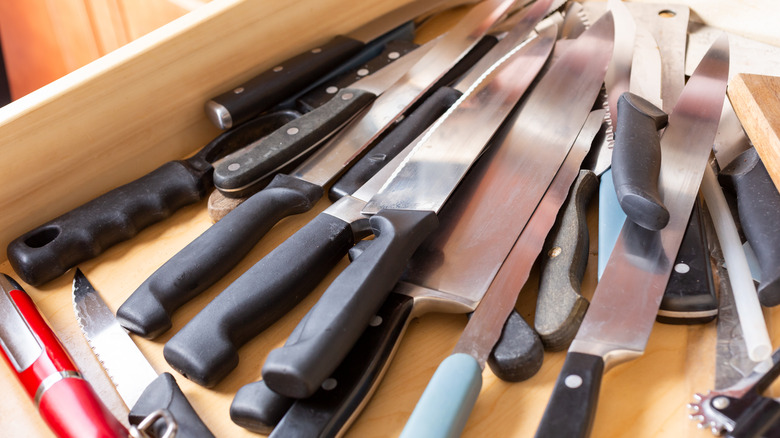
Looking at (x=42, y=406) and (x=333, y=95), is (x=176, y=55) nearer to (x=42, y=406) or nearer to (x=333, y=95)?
(x=333, y=95)

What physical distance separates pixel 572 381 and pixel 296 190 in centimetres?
31

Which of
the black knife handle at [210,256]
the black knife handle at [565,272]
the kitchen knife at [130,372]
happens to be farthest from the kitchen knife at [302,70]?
the black knife handle at [565,272]

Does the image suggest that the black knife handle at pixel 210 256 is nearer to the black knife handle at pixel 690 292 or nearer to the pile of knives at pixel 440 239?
the pile of knives at pixel 440 239

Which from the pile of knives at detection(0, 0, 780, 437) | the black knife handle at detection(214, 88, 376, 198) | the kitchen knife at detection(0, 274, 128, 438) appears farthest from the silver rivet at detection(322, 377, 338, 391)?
the black knife handle at detection(214, 88, 376, 198)

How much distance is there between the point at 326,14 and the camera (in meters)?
0.82

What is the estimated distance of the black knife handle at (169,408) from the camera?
448mm

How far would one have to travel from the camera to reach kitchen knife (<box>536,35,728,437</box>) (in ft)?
1.38

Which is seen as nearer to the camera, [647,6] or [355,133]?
[355,133]

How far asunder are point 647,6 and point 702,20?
0.07 m

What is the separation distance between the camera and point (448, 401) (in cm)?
42

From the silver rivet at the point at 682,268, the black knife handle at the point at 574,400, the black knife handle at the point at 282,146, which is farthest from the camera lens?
the black knife handle at the point at 282,146

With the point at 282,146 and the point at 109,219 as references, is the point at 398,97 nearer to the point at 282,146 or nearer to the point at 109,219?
the point at 282,146

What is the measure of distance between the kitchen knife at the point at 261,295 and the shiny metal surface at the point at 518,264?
0.13m

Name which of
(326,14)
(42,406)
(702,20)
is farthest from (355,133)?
(702,20)
